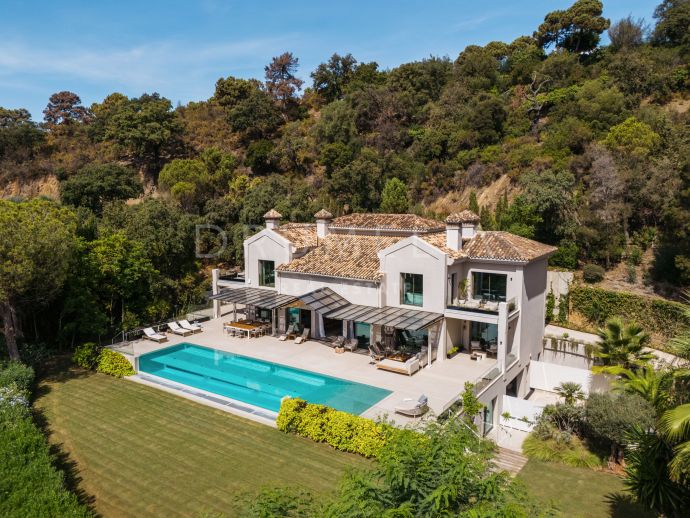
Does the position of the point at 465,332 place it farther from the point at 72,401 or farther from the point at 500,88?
the point at 500,88

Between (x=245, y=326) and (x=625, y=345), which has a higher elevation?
(x=625, y=345)

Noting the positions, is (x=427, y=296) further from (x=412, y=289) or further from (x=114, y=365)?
(x=114, y=365)

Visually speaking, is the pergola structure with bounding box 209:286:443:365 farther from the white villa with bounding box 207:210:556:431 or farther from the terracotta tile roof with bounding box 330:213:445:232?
the terracotta tile roof with bounding box 330:213:445:232

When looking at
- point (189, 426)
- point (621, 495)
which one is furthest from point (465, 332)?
point (189, 426)

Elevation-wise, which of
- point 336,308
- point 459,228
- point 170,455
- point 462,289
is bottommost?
point 170,455

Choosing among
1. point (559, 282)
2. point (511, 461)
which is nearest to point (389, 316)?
point (511, 461)

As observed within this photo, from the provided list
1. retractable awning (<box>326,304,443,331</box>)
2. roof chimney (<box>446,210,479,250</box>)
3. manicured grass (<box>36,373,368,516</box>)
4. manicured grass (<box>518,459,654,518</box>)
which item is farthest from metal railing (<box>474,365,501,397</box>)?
roof chimney (<box>446,210,479,250</box>)

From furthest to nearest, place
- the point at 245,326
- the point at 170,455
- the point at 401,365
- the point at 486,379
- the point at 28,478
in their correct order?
the point at 245,326 → the point at 401,365 → the point at 486,379 → the point at 170,455 → the point at 28,478
